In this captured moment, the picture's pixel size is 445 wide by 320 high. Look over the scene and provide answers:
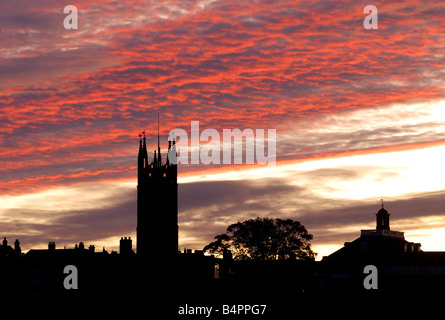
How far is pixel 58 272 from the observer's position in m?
117

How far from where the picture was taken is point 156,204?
178625mm

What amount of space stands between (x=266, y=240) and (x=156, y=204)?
26.8 m

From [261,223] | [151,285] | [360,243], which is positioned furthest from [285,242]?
[151,285]

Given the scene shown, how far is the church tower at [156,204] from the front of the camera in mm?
172875

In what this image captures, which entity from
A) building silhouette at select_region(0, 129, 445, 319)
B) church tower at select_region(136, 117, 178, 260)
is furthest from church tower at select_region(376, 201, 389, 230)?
church tower at select_region(136, 117, 178, 260)

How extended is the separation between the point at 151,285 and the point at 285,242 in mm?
45603

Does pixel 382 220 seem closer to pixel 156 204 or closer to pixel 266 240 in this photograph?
pixel 266 240

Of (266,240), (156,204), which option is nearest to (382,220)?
(266,240)

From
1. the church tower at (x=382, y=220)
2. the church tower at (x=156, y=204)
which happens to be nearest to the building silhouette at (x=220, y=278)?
the church tower at (x=382, y=220)

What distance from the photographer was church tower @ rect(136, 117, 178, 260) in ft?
567

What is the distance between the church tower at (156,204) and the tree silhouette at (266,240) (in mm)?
13763

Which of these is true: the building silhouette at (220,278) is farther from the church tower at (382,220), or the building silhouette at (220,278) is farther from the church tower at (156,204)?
the church tower at (156,204)

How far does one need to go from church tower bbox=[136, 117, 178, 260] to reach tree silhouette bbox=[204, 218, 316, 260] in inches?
542
